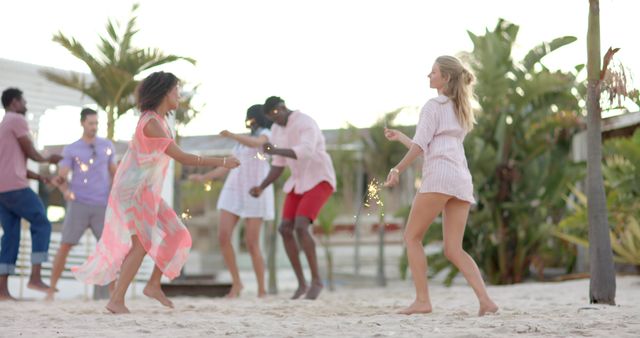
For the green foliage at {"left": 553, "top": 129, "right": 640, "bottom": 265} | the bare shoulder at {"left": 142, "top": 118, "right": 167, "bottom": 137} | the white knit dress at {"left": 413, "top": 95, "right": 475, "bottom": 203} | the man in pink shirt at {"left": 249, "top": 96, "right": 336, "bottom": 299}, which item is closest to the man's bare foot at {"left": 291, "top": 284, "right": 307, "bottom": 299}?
the man in pink shirt at {"left": 249, "top": 96, "right": 336, "bottom": 299}

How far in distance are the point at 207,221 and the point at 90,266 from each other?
2212 cm

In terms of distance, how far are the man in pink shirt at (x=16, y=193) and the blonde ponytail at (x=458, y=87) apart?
12.1 ft

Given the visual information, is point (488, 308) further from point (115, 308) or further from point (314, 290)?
point (314, 290)

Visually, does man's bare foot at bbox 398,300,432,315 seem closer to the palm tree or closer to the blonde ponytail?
the blonde ponytail

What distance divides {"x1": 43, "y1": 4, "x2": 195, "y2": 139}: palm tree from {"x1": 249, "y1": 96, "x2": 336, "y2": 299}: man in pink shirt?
209 cm

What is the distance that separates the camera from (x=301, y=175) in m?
8.40

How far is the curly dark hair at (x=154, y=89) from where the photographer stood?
255 inches

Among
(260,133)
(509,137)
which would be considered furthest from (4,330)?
(509,137)

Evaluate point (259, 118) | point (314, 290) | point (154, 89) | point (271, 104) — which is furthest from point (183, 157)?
point (259, 118)

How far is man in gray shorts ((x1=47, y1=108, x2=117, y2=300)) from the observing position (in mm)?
8562

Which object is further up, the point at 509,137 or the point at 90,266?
the point at 509,137

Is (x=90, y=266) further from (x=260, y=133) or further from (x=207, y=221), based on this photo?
(x=207, y=221)

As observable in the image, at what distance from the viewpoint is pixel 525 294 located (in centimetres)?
954

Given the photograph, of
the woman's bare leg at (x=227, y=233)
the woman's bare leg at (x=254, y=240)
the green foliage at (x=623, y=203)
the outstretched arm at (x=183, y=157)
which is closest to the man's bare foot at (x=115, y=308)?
the outstretched arm at (x=183, y=157)
